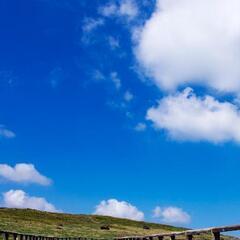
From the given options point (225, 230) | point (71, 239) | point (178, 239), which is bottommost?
point (225, 230)

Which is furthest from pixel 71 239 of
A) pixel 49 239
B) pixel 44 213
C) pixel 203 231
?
pixel 44 213

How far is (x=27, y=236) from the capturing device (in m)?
29.7

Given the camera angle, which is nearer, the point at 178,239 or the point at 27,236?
the point at 27,236

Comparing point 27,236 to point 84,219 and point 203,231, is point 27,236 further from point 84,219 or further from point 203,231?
point 84,219

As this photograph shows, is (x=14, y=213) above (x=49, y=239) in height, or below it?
above

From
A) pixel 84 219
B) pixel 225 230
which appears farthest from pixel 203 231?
pixel 84 219

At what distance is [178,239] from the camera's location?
66.0 meters

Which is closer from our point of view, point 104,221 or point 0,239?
point 0,239

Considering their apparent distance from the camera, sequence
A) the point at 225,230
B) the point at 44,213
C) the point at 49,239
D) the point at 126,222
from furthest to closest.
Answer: the point at 126,222, the point at 44,213, the point at 49,239, the point at 225,230

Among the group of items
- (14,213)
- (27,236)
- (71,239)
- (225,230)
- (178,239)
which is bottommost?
(225,230)

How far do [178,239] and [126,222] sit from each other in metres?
59.4

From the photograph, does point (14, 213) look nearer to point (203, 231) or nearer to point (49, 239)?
point (49, 239)

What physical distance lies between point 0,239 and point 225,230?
93.9ft

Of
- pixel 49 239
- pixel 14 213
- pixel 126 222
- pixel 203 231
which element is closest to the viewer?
pixel 203 231
